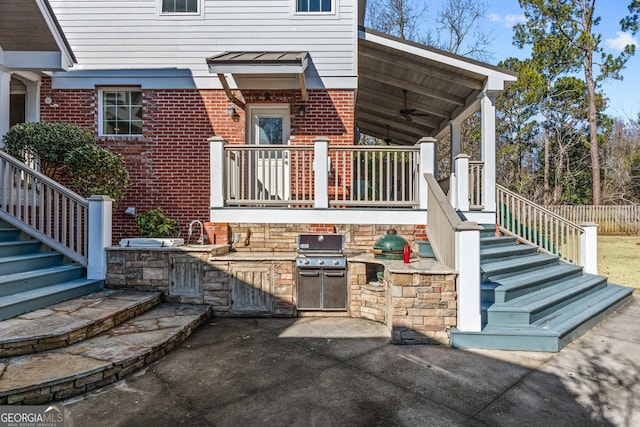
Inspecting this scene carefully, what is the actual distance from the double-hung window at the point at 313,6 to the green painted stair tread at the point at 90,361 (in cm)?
622

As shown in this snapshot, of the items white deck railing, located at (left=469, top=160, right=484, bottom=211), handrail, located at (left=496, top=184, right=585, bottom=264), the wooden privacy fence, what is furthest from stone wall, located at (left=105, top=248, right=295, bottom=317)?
the wooden privacy fence

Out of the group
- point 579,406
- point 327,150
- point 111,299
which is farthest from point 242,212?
point 579,406

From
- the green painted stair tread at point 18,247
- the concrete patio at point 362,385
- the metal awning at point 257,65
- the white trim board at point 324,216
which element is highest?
the metal awning at point 257,65

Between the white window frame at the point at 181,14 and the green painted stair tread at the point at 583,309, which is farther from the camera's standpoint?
the white window frame at the point at 181,14

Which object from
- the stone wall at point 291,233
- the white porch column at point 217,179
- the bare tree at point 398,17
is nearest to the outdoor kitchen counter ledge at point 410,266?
the stone wall at point 291,233

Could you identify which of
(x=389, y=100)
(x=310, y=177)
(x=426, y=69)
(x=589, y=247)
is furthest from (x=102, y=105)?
(x=589, y=247)

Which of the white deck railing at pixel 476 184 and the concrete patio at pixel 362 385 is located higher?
the white deck railing at pixel 476 184

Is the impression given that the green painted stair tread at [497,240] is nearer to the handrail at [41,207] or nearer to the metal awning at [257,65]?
the metal awning at [257,65]

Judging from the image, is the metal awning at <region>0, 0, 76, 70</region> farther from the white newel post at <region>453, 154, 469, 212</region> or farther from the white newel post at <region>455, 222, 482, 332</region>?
the white newel post at <region>453, 154, 469, 212</region>

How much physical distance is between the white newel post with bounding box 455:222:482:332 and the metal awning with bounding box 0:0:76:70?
7.16 m

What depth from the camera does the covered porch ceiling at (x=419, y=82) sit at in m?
6.75

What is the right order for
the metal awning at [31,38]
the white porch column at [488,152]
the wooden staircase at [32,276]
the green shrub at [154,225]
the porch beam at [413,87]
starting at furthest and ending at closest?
the porch beam at [413,87] → the white porch column at [488,152] → the green shrub at [154,225] → the metal awning at [31,38] → the wooden staircase at [32,276]

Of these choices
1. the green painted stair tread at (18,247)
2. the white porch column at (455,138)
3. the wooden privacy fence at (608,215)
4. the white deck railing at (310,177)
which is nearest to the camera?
the green painted stair tread at (18,247)

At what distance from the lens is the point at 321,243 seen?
5.42 metres
